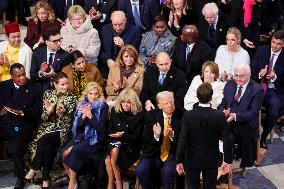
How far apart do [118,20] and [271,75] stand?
6.64ft

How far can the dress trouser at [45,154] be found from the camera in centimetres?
643

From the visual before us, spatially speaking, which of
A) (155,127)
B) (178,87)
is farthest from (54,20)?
(155,127)

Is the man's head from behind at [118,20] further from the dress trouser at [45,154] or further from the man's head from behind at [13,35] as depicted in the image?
the dress trouser at [45,154]

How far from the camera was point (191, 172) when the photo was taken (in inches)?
216

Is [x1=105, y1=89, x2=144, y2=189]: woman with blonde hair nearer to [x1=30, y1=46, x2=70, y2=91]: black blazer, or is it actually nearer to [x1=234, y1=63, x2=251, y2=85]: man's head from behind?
[x1=234, y1=63, x2=251, y2=85]: man's head from behind

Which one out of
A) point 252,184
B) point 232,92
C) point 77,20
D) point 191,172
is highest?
point 77,20

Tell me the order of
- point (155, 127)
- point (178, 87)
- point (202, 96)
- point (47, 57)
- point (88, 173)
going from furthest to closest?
point (47, 57) → point (178, 87) → point (88, 173) → point (155, 127) → point (202, 96)

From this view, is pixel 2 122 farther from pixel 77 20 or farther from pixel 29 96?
pixel 77 20

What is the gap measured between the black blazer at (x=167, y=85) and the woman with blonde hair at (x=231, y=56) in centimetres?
58

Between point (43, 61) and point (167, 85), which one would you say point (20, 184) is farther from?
point (167, 85)

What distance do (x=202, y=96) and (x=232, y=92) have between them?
1404 mm

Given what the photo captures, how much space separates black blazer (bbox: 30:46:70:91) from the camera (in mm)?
7188

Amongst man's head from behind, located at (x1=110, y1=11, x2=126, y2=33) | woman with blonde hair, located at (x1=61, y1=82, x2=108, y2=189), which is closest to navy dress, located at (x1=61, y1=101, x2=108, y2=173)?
woman with blonde hair, located at (x1=61, y1=82, x2=108, y2=189)

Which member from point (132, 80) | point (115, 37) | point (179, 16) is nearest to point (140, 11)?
Answer: point (179, 16)
